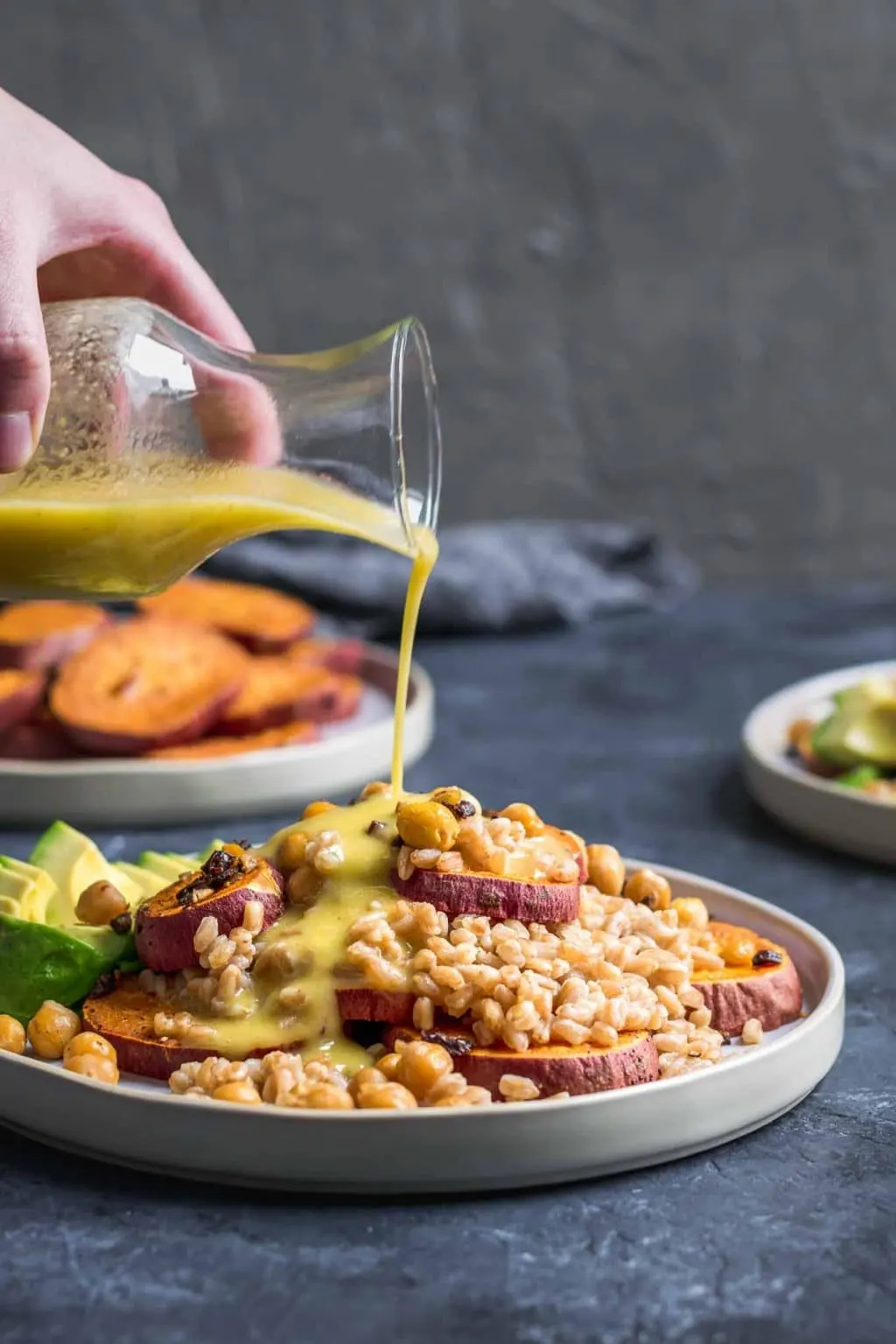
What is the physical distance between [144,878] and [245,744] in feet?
3.24

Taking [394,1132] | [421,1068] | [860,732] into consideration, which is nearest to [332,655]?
[860,732]

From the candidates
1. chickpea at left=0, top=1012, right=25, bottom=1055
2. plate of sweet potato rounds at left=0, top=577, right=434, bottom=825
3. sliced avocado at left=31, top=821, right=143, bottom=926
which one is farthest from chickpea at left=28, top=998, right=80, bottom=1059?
plate of sweet potato rounds at left=0, top=577, right=434, bottom=825

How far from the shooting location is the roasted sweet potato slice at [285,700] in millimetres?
3303

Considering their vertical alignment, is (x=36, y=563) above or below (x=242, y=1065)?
above

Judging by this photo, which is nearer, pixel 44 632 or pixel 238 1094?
pixel 238 1094

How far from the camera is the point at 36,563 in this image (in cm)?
206

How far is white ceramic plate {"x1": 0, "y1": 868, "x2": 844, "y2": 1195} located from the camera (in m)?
1.53

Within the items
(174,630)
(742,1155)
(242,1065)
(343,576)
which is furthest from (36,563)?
(343,576)

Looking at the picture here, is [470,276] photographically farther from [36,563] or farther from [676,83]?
[36,563]

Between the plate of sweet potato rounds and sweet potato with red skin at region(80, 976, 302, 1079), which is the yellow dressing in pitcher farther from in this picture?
the plate of sweet potato rounds

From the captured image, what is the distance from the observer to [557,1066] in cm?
166

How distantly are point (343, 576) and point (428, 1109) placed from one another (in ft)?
10.3

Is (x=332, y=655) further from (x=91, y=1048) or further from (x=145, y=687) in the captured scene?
(x=91, y=1048)

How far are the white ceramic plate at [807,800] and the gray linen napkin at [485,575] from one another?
1406mm
